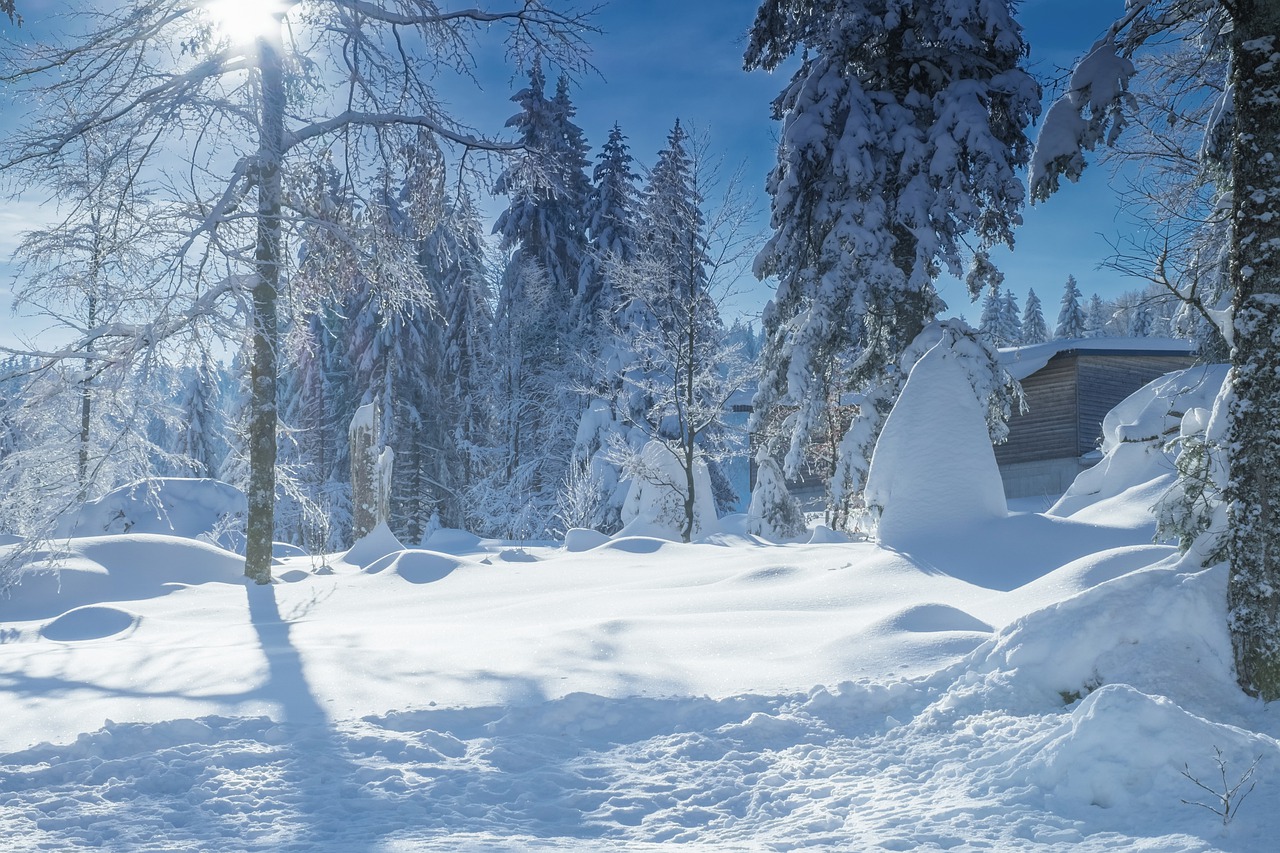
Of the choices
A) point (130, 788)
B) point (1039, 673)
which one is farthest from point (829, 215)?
point (130, 788)

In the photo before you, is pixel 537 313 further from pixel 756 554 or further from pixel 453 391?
pixel 756 554

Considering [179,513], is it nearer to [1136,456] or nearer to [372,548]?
[372,548]

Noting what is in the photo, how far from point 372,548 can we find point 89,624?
19.6ft

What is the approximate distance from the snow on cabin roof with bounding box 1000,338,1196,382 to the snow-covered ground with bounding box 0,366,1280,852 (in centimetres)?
1840

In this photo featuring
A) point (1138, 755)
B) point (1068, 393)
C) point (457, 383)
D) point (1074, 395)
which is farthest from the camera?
point (457, 383)

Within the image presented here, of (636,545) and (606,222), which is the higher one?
(606,222)

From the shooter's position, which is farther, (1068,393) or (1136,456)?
(1068,393)

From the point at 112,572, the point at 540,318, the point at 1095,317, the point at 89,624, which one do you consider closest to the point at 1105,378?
the point at 540,318

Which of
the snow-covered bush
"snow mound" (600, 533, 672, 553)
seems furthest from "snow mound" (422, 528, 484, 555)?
the snow-covered bush

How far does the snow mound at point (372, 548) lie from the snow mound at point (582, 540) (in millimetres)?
2814

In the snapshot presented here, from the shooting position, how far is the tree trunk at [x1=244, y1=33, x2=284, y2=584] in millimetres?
10523

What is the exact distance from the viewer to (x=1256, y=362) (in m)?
4.56

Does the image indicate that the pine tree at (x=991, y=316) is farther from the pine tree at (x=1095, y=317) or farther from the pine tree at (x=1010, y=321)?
the pine tree at (x=1095, y=317)

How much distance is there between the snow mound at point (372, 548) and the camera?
1370 cm
